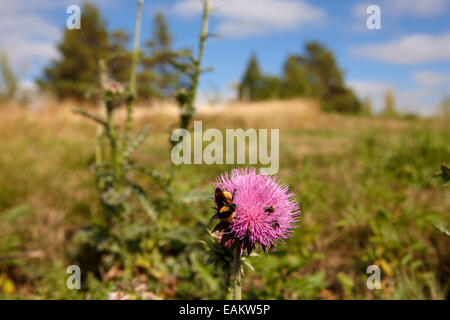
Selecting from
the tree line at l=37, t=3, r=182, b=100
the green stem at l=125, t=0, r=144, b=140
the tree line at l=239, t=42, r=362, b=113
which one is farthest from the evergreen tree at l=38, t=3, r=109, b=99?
the green stem at l=125, t=0, r=144, b=140

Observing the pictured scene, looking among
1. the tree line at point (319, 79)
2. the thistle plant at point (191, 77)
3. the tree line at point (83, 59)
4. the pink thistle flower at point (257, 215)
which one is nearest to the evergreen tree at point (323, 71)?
the tree line at point (319, 79)

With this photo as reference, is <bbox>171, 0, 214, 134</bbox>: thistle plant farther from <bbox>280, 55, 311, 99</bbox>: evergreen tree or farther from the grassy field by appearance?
<bbox>280, 55, 311, 99</bbox>: evergreen tree

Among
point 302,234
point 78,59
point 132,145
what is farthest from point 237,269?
point 78,59

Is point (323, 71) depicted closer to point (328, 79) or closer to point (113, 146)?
point (328, 79)

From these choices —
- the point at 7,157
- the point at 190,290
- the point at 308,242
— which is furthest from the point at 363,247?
the point at 7,157

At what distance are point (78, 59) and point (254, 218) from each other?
34892mm

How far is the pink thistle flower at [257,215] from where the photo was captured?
1.06 metres

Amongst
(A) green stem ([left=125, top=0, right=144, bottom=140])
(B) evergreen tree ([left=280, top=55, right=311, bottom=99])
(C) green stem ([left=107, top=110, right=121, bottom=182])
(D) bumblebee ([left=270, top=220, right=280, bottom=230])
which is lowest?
(D) bumblebee ([left=270, top=220, right=280, bottom=230])

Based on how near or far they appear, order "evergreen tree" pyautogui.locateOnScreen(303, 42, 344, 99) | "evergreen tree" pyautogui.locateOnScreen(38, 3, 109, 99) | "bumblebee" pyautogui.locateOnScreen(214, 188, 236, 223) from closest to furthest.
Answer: "bumblebee" pyautogui.locateOnScreen(214, 188, 236, 223) → "evergreen tree" pyautogui.locateOnScreen(38, 3, 109, 99) → "evergreen tree" pyautogui.locateOnScreen(303, 42, 344, 99)

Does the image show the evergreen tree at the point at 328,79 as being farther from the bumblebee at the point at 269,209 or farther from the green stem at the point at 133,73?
the bumblebee at the point at 269,209

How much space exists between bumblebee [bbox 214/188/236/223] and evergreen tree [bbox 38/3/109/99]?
31.6 metres

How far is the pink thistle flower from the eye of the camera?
1060 millimetres

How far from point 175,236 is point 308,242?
909mm

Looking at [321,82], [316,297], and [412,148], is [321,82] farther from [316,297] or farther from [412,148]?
[316,297]
